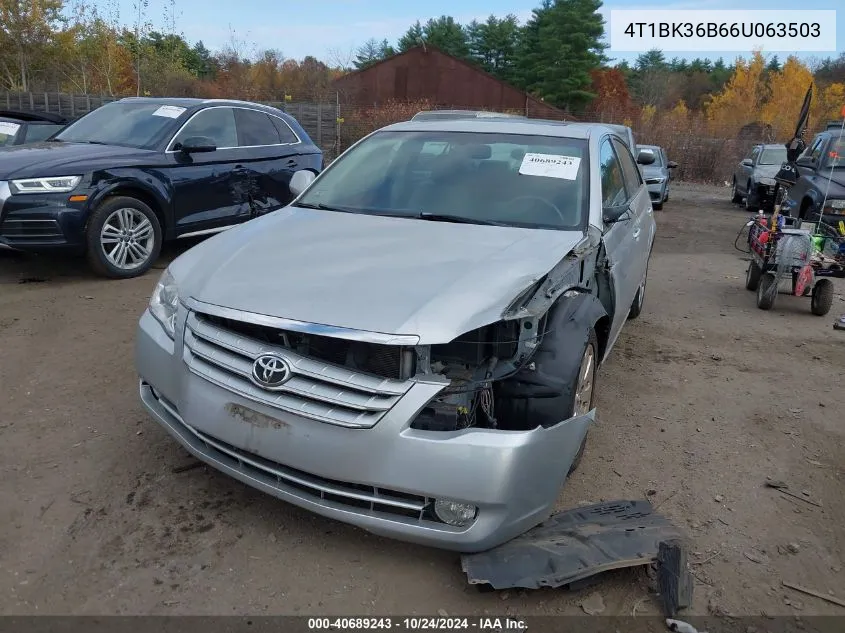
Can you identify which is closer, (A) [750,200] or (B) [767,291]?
(B) [767,291]

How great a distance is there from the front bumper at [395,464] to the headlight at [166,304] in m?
0.35

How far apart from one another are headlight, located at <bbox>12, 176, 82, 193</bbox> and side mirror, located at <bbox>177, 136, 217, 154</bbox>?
1.12 m

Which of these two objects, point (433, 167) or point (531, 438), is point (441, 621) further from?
point (433, 167)

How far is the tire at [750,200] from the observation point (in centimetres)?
1609

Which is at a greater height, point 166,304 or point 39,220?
point 39,220

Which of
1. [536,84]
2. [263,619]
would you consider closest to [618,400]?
[263,619]

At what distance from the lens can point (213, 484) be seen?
3.08 m

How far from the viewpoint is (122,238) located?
21.1 ft

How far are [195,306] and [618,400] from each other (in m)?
2.78

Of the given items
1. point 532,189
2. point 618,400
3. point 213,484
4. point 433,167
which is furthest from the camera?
point 618,400

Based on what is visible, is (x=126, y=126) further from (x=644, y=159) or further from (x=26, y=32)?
(x=26, y=32)

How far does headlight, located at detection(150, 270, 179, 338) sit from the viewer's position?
295cm

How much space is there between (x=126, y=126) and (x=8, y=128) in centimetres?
217

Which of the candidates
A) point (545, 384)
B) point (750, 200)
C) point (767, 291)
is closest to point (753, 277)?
point (767, 291)
